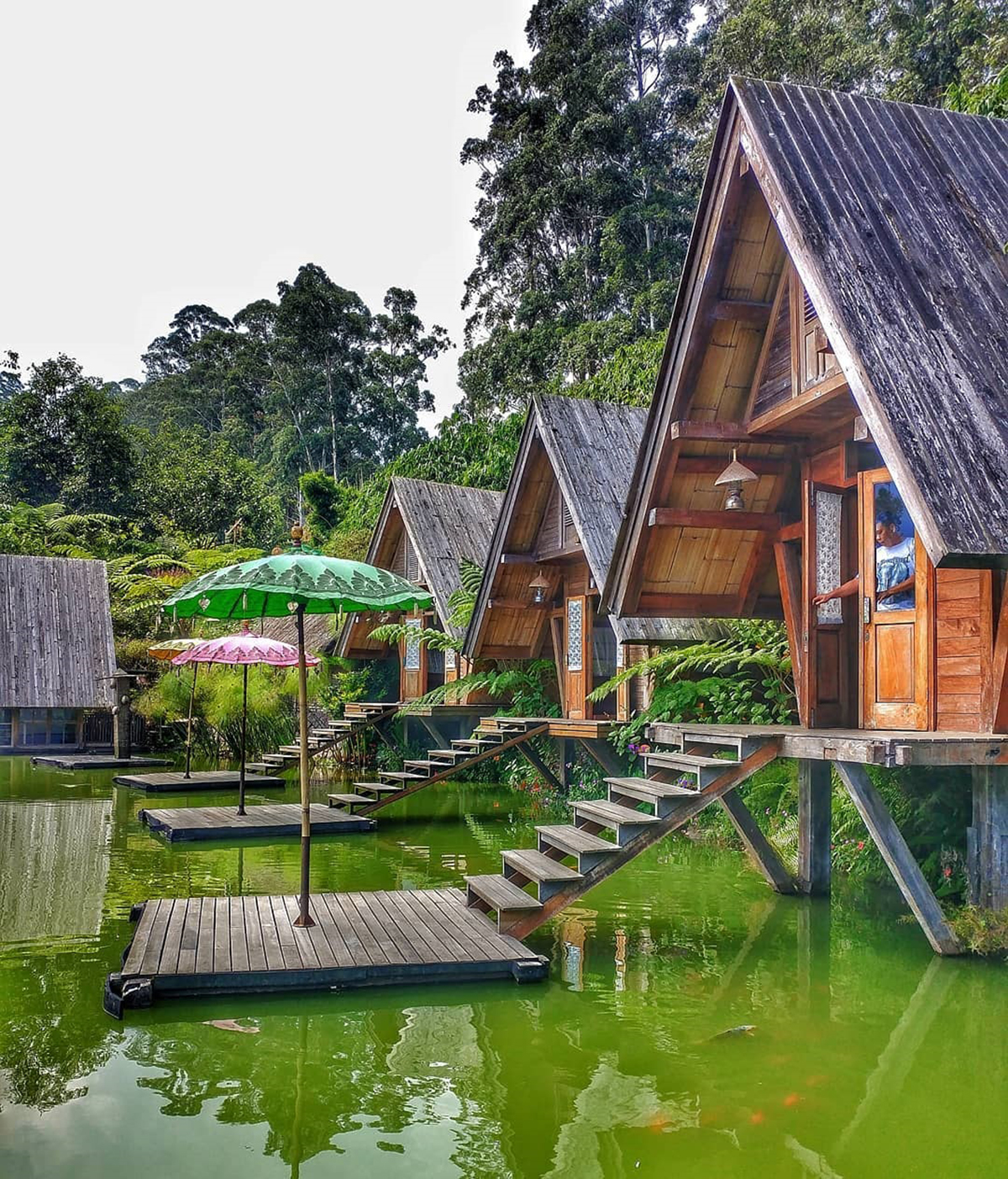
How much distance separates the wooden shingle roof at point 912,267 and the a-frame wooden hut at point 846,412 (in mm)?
17

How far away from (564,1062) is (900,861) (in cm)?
298

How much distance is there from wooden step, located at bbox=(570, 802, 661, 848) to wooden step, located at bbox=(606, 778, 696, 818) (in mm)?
96

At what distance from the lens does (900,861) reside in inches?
286

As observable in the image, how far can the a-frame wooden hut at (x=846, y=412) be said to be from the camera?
6695 millimetres

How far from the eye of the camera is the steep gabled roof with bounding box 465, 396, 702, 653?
13.2m

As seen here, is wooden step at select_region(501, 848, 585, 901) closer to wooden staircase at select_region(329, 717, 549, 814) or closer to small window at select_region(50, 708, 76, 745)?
wooden staircase at select_region(329, 717, 549, 814)

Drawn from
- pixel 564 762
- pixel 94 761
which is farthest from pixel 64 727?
pixel 564 762

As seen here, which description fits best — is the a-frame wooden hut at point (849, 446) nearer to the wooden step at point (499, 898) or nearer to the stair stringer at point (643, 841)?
the stair stringer at point (643, 841)

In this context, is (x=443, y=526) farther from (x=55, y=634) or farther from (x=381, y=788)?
(x=55, y=634)

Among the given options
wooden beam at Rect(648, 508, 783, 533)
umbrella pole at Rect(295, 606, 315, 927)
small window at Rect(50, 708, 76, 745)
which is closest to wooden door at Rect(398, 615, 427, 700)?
small window at Rect(50, 708, 76, 745)

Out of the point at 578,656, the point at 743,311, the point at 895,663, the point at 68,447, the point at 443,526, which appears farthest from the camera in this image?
the point at 68,447

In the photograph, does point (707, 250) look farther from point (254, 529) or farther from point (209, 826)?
point (254, 529)

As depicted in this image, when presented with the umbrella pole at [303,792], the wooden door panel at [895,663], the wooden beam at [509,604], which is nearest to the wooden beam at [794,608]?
the wooden door panel at [895,663]

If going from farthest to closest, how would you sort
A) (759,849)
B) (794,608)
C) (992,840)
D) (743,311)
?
(794,608) < (759,849) < (743,311) < (992,840)
